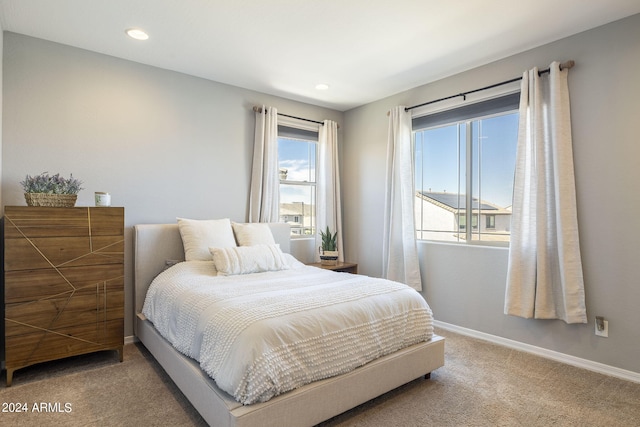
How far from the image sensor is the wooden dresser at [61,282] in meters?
2.31

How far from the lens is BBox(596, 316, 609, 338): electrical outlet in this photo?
102 inches

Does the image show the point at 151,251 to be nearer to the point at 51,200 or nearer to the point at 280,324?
the point at 51,200

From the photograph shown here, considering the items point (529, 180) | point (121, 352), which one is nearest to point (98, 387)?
point (121, 352)

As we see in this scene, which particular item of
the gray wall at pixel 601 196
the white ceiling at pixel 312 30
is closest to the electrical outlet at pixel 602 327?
the gray wall at pixel 601 196

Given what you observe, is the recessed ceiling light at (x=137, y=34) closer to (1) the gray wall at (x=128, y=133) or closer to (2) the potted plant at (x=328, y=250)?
(1) the gray wall at (x=128, y=133)

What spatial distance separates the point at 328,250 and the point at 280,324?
2482 millimetres

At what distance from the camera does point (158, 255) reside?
3178 mm

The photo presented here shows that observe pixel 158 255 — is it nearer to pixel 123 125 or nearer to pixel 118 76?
pixel 123 125

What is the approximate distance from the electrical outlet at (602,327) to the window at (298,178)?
298 centimetres

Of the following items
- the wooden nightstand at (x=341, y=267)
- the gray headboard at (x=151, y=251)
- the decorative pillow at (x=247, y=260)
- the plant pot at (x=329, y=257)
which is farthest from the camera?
the plant pot at (x=329, y=257)

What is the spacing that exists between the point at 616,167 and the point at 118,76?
4.12 metres

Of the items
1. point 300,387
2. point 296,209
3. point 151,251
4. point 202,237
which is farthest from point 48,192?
point 296,209

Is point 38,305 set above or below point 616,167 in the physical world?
below

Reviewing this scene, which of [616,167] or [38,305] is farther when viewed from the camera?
[616,167]
